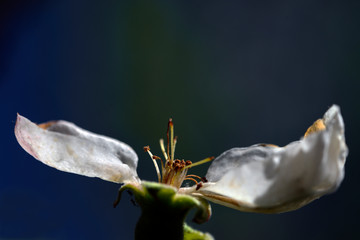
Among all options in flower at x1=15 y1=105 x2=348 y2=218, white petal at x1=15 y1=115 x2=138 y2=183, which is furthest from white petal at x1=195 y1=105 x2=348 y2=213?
white petal at x1=15 y1=115 x2=138 y2=183

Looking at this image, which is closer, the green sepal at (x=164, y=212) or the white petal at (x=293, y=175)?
the white petal at (x=293, y=175)

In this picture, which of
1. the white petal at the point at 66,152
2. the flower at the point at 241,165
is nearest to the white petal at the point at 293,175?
the flower at the point at 241,165

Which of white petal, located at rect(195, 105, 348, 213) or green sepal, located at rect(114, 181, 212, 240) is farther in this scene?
green sepal, located at rect(114, 181, 212, 240)

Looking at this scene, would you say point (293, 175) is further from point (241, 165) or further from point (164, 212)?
point (164, 212)

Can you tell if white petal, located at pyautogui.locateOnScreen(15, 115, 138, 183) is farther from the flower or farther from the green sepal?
the green sepal

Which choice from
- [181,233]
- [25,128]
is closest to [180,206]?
[181,233]

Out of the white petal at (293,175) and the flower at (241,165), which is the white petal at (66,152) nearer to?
the flower at (241,165)

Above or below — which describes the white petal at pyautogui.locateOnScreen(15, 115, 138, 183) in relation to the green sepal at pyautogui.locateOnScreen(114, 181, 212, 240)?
above

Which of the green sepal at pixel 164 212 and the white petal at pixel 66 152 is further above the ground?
the white petal at pixel 66 152
